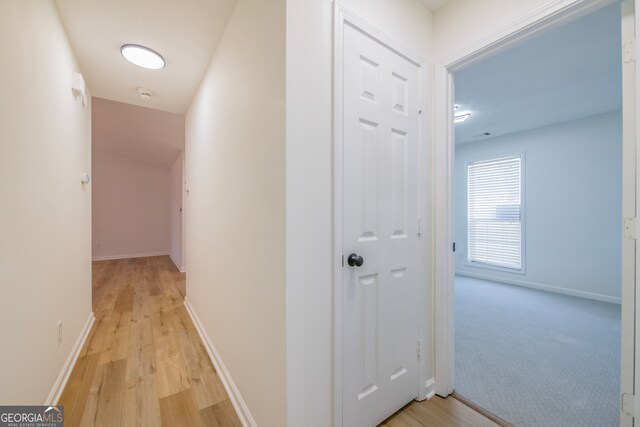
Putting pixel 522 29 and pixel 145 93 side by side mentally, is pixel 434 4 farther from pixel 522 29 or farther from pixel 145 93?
pixel 145 93

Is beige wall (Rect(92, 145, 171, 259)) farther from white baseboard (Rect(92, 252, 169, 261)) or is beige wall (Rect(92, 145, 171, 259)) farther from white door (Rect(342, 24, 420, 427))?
white door (Rect(342, 24, 420, 427))

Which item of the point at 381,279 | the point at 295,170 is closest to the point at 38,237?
the point at 295,170

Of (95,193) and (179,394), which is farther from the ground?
(95,193)

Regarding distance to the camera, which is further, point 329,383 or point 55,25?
point 55,25

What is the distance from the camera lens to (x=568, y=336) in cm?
251

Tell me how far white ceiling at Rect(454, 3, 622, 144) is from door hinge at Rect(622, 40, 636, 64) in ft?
3.06

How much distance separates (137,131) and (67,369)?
3816 millimetres

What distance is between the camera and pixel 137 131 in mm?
4320

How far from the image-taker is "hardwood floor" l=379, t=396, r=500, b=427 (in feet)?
4.66

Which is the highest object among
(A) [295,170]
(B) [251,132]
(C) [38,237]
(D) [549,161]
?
(D) [549,161]

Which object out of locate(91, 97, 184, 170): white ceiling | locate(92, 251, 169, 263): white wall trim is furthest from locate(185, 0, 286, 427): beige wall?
locate(92, 251, 169, 263): white wall trim

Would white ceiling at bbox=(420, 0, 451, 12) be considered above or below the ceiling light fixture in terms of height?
below

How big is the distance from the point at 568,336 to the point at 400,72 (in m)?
3.06

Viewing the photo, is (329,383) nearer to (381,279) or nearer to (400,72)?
(381,279)
